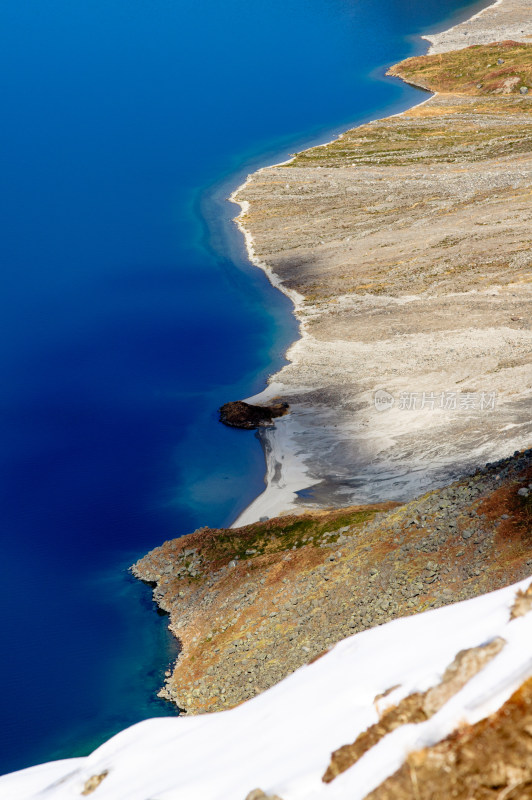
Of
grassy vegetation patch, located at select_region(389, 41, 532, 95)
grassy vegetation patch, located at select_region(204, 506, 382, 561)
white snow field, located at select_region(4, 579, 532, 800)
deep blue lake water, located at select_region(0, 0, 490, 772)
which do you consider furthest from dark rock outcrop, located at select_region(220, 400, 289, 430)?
grassy vegetation patch, located at select_region(389, 41, 532, 95)

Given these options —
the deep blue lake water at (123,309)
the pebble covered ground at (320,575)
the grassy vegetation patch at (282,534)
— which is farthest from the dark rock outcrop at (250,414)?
the pebble covered ground at (320,575)

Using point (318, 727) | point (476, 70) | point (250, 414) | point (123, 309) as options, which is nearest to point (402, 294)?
point (250, 414)

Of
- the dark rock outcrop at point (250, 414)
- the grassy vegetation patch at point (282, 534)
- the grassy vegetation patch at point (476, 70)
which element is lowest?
the grassy vegetation patch at point (282, 534)

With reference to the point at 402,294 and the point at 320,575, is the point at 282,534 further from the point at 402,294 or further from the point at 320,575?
the point at 402,294

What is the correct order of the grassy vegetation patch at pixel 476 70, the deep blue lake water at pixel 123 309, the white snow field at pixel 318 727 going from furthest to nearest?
the grassy vegetation patch at pixel 476 70 → the deep blue lake water at pixel 123 309 → the white snow field at pixel 318 727

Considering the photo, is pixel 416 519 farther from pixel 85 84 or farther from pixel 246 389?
pixel 85 84

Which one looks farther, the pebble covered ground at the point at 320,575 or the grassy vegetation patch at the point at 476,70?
the grassy vegetation patch at the point at 476,70

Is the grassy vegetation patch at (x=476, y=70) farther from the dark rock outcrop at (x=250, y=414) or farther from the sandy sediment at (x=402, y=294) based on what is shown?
the dark rock outcrop at (x=250, y=414)
